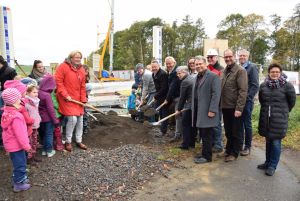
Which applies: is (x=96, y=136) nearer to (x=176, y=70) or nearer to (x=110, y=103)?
(x=176, y=70)

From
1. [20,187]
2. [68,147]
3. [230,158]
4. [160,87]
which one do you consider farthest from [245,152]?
[20,187]

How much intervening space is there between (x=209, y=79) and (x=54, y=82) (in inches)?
103

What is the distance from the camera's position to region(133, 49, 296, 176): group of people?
4.57m

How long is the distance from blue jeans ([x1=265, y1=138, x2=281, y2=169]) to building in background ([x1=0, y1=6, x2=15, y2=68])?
24.8 feet

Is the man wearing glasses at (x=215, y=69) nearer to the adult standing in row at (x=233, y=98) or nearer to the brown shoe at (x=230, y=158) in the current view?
the adult standing in row at (x=233, y=98)

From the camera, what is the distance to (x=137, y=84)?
9062mm

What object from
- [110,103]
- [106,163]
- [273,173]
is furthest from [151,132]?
[110,103]

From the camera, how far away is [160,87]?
705cm

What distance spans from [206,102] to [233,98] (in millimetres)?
473

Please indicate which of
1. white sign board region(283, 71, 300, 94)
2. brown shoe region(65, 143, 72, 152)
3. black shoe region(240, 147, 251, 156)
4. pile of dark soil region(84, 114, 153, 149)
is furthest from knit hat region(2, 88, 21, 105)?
white sign board region(283, 71, 300, 94)

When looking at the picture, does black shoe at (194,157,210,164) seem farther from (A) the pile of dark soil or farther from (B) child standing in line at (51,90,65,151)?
(B) child standing in line at (51,90,65,151)

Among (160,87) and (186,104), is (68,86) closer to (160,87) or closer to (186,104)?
(186,104)

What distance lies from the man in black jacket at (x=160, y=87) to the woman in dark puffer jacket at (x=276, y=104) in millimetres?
2632

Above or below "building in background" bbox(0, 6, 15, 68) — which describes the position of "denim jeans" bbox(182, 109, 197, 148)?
below
